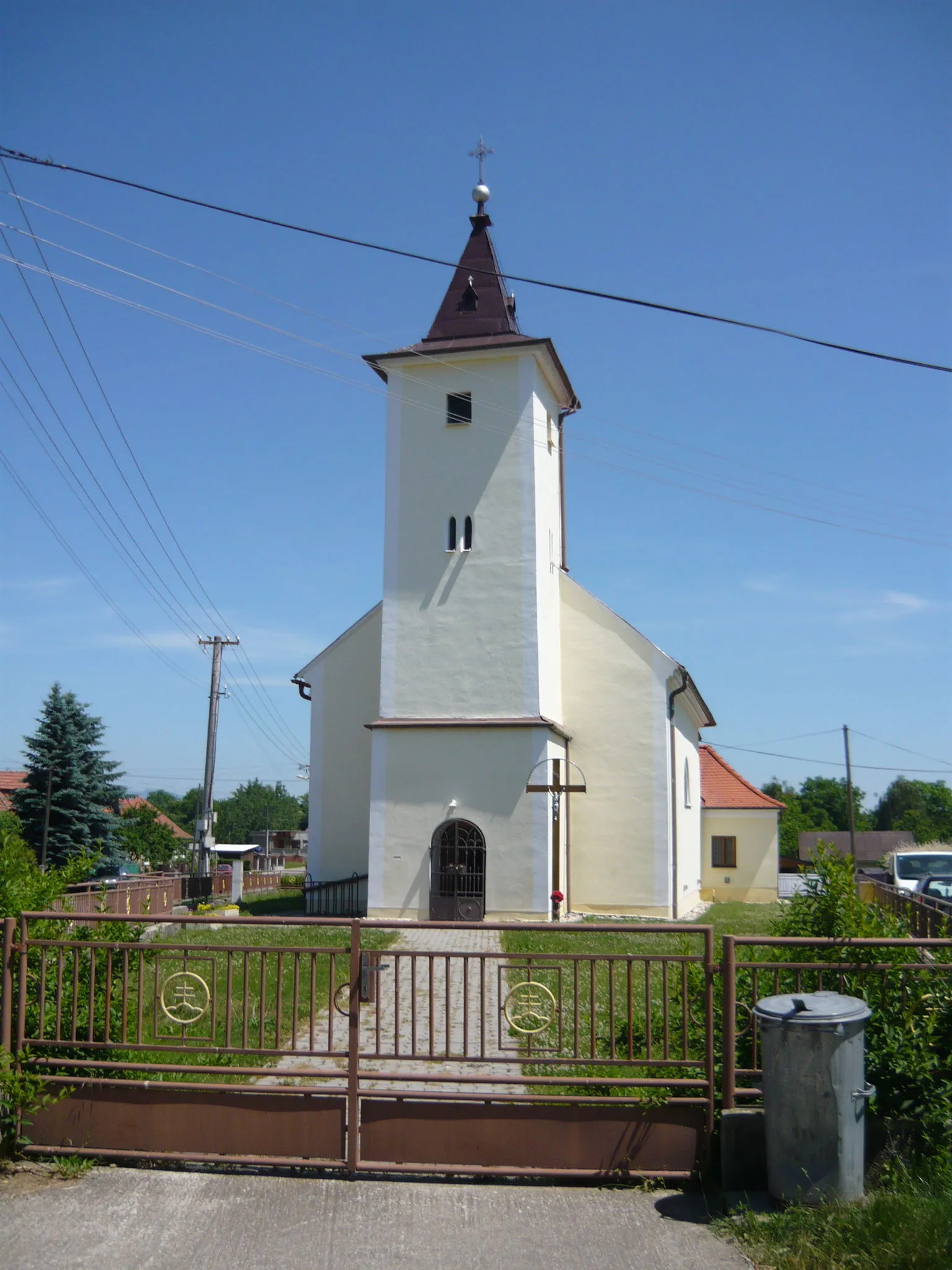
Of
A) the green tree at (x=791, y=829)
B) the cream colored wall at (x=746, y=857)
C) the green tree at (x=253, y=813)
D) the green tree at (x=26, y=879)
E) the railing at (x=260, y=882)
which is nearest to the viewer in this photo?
the green tree at (x=26, y=879)

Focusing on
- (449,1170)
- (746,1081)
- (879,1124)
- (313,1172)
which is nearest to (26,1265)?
(313,1172)

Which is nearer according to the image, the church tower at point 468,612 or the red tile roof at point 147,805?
the church tower at point 468,612

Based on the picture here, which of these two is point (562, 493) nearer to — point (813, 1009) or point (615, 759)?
point (615, 759)

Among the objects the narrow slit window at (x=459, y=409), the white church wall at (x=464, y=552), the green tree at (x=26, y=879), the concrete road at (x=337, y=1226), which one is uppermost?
the narrow slit window at (x=459, y=409)

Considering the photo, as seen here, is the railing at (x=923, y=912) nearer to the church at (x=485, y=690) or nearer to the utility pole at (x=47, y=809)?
the church at (x=485, y=690)

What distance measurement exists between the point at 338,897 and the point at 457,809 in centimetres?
383

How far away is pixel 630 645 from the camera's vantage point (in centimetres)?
2280

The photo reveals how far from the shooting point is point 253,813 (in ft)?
474

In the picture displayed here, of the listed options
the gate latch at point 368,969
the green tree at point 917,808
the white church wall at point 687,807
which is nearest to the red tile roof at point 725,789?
the white church wall at point 687,807

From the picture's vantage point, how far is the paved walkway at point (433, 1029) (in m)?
6.18

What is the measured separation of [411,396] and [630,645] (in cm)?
683

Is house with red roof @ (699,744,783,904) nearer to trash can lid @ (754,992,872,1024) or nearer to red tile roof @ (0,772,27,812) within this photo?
red tile roof @ (0,772,27,812)

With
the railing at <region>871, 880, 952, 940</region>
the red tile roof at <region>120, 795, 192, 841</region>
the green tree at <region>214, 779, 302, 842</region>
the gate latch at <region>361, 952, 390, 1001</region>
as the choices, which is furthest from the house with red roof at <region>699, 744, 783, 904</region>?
the green tree at <region>214, 779, 302, 842</region>

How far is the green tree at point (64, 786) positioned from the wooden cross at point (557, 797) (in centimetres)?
1777
